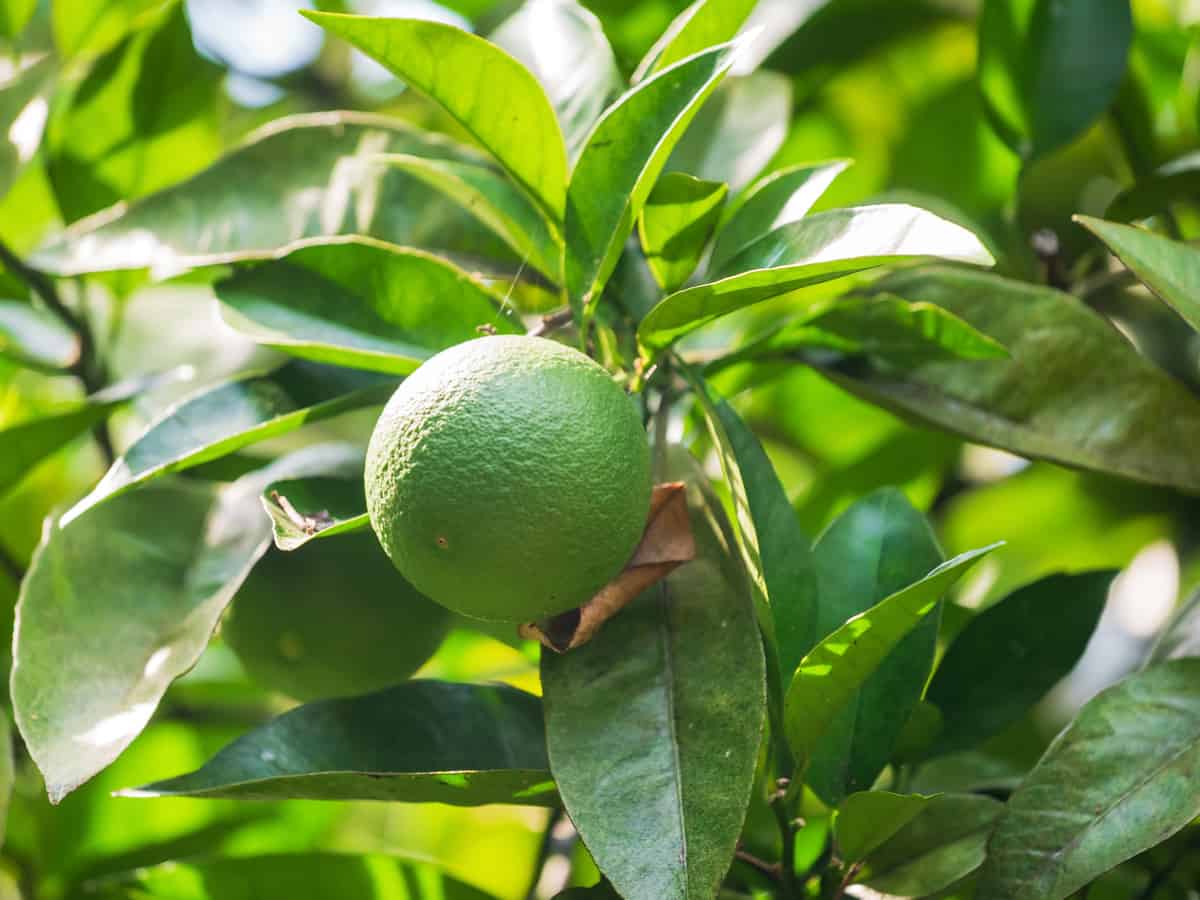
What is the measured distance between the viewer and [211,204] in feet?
3.76

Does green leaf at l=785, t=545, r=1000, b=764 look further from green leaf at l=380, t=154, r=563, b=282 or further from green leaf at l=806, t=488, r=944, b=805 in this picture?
green leaf at l=380, t=154, r=563, b=282

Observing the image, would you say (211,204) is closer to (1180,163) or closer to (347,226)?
(347,226)

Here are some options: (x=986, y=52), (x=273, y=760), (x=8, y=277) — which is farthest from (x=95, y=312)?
(x=986, y=52)

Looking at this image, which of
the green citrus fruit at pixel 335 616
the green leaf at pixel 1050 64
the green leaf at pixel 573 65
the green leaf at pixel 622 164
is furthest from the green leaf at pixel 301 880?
the green leaf at pixel 1050 64

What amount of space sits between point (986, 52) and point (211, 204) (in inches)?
29.1

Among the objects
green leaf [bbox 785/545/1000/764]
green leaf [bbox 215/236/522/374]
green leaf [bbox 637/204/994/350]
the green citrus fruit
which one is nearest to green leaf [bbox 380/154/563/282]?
green leaf [bbox 215/236/522/374]

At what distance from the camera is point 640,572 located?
0.84 m

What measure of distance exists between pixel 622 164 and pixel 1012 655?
49 cm

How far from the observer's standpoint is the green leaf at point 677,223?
873 millimetres

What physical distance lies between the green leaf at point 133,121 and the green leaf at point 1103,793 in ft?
3.20

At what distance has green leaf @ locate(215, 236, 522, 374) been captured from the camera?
37.5 inches

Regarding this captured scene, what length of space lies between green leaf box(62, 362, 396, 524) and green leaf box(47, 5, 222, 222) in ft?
1.25

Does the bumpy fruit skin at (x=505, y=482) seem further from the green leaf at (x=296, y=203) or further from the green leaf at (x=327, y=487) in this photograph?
the green leaf at (x=296, y=203)

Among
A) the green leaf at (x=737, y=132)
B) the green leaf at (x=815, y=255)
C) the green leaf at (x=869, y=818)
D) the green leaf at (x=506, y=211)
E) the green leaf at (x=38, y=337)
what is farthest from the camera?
the green leaf at (x=38, y=337)
